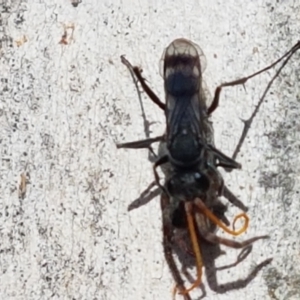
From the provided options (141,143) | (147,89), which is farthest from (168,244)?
(147,89)

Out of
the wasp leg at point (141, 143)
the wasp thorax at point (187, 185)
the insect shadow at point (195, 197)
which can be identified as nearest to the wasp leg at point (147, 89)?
the insect shadow at point (195, 197)

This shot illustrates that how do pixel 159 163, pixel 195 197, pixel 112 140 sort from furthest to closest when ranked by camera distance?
pixel 112 140 → pixel 159 163 → pixel 195 197

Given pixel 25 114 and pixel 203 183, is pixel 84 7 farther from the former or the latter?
pixel 203 183

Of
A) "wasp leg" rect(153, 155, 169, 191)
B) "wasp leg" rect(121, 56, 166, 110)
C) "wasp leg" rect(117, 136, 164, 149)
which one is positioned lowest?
"wasp leg" rect(153, 155, 169, 191)

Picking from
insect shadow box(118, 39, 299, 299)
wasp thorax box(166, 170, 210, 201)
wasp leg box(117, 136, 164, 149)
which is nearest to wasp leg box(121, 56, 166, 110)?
insect shadow box(118, 39, 299, 299)

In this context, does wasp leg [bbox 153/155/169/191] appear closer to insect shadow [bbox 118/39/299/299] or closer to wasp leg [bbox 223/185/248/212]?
insect shadow [bbox 118/39/299/299]

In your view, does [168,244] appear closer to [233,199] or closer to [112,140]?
[233,199]

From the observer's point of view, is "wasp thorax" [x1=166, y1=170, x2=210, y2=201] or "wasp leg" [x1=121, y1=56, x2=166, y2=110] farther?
"wasp leg" [x1=121, y1=56, x2=166, y2=110]

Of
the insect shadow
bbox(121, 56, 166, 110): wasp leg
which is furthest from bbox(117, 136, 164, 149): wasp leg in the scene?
bbox(121, 56, 166, 110): wasp leg

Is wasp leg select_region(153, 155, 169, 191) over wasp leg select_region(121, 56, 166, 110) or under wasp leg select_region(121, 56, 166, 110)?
under
